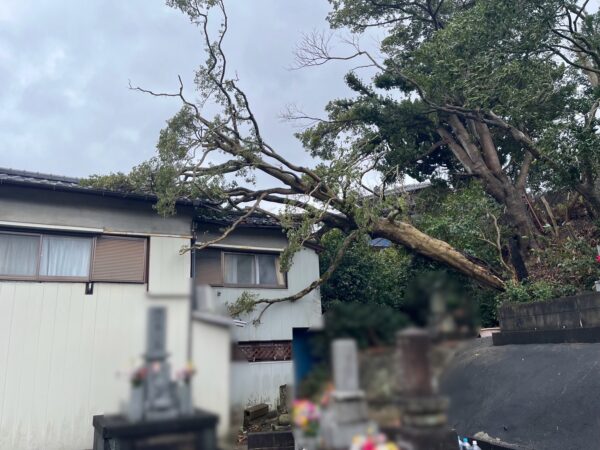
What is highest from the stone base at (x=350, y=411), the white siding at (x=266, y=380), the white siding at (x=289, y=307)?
the white siding at (x=289, y=307)

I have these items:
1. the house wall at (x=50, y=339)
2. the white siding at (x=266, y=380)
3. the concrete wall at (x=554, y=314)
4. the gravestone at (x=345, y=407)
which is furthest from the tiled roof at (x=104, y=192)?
the gravestone at (x=345, y=407)

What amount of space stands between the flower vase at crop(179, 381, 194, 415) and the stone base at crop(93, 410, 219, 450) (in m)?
0.01

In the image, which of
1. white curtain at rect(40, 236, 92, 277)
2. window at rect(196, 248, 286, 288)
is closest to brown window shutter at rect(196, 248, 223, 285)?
window at rect(196, 248, 286, 288)

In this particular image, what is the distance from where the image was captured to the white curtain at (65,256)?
22.0 feet

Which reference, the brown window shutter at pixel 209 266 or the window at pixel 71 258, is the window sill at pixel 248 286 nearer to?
the brown window shutter at pixel 209 266

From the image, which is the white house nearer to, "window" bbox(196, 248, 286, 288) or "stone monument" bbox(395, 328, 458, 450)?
"window" bbox(196, 248, 286, 288)

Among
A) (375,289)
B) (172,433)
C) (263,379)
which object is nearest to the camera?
(172,433)

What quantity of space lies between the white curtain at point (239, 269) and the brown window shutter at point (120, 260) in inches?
68.6

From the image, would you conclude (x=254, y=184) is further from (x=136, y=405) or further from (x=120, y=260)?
(x=136, y=405)

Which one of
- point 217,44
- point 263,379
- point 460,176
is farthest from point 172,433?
point 460,176

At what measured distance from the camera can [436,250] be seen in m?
9.26

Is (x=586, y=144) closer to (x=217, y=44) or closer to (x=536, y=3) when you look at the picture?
(x=536, y=3)

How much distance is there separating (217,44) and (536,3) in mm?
5843

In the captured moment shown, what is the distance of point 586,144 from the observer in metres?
7.37
